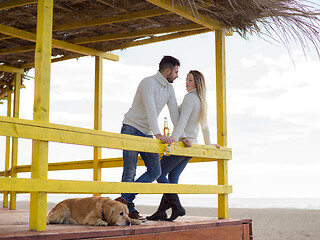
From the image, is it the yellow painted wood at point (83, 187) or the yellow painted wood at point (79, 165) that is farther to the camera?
the yellow painted wood at point (79, 165)

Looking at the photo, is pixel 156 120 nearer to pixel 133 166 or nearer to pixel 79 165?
pixel 133 166

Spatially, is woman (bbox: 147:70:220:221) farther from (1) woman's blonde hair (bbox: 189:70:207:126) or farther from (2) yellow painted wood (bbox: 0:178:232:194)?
(2) yellow painted wood (bbox: 0:178:232:194)

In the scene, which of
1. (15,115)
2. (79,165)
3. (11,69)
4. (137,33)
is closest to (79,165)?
(79,165)

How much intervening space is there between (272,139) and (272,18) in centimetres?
3573

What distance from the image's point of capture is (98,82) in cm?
820

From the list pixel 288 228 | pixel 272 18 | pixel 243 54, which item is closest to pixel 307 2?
pixel 272 18

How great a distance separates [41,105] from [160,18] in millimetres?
2889

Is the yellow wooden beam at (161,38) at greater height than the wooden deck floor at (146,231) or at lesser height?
greater

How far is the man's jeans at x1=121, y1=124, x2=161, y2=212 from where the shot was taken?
207 inches

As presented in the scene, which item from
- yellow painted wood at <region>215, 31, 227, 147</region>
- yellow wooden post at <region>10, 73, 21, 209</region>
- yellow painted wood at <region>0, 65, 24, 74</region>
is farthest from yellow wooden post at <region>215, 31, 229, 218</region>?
yellow painted wood at <region>0, 65, 24, 74</region>

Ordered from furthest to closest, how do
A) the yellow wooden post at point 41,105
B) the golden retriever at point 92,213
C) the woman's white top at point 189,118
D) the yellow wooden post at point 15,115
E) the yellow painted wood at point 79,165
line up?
1. the yellow wooden post at point 15,115
2. the yellow painted wood at point 79,165
3. the woman's white top at point 189,118
4. the golden retriever at point 92,213
5. the yellow wooden post at point 41,105

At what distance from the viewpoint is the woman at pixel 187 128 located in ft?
18.3

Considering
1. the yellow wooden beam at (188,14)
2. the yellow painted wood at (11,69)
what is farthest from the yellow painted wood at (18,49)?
the yellow wooden beam at (188,14)

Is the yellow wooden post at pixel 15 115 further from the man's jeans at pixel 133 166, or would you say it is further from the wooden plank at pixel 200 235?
the wooden plank at pixel 200 235
